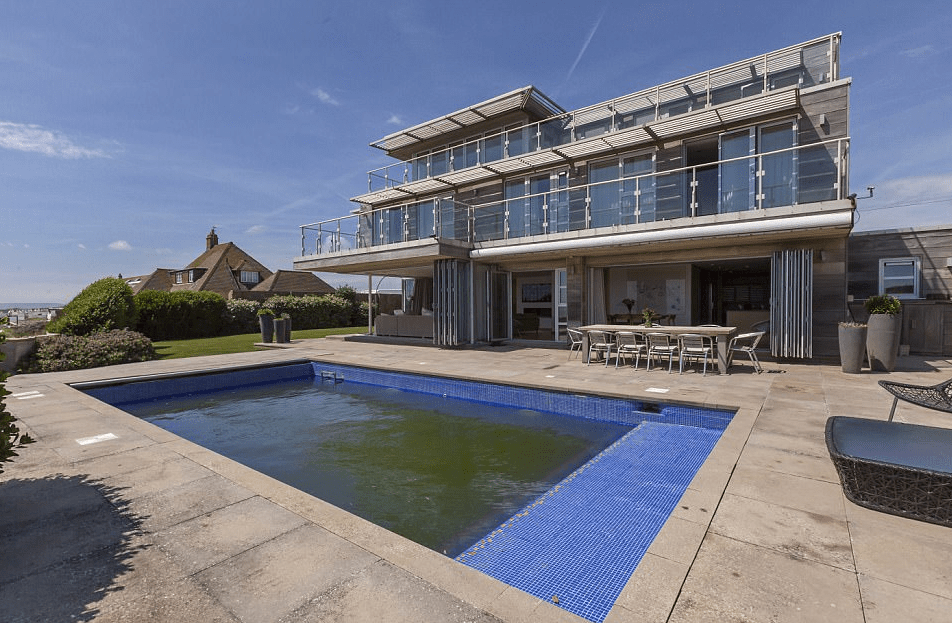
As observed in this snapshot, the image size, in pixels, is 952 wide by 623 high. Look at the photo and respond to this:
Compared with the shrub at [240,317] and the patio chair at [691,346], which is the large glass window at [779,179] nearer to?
the patio chair at [691,346]

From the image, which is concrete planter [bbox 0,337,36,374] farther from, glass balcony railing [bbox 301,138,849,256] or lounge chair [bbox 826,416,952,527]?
lounge chair [bbox 826,416,952,527]

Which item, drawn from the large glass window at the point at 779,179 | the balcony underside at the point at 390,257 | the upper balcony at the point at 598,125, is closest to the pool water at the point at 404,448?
the balcony underside at the point at 390,257

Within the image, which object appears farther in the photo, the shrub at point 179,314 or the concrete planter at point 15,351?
the shrub at point 179,314

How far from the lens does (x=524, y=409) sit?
7145mm

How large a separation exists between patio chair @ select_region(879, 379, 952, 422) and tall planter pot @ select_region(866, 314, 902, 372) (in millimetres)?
5234

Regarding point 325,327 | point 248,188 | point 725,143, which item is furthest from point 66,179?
point 725,143

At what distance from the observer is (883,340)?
8008mm

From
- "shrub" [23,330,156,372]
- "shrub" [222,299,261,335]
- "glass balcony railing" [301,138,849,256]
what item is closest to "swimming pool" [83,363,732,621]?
Result: "shrub" [23,330,156,372]

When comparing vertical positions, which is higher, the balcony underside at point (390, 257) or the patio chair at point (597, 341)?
the balcony underside at point (390, 257)

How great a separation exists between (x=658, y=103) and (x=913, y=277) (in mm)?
8160

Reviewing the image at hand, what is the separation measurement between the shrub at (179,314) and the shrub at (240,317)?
23cm

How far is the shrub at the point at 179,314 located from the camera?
55.9 ft

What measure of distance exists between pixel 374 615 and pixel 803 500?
9.69 ft

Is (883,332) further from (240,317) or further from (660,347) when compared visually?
(240,317)
